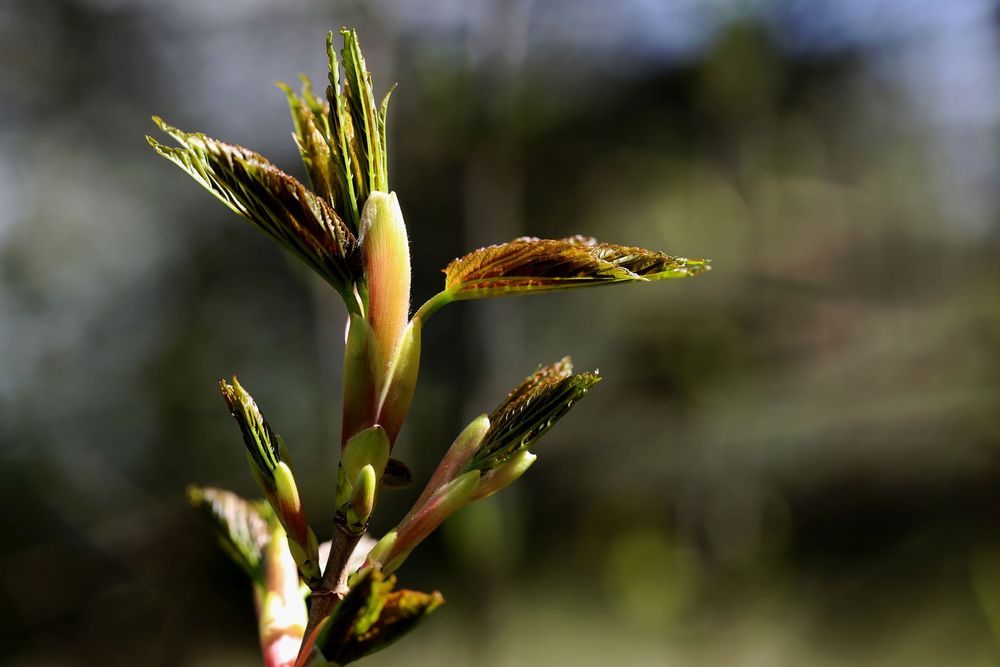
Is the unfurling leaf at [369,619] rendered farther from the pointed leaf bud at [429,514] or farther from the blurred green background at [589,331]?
the blurred green background at [589,331]

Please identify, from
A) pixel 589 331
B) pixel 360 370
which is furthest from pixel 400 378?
pixel 589 331

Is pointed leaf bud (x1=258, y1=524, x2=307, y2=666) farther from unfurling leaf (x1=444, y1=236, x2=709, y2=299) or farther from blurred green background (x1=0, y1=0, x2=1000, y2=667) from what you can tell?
blurred green background (x1=0, y1=0, x2=1000, y2=667)

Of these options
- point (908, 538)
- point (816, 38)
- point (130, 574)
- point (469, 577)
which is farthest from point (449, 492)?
point (908, 538)

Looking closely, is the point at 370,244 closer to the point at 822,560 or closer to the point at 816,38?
the point at 816,38

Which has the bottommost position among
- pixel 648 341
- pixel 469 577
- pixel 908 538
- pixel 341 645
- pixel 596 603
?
pixel 596 603

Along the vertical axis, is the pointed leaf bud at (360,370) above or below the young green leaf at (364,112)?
below

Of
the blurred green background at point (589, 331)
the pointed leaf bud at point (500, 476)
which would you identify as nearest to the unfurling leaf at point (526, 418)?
the pointed leaf bud at point (500, 476)
